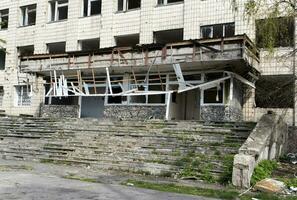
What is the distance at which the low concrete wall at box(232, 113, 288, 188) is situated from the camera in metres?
13.7

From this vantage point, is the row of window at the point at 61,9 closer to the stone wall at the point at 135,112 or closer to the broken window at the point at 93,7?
the broken window at the point at 93,7

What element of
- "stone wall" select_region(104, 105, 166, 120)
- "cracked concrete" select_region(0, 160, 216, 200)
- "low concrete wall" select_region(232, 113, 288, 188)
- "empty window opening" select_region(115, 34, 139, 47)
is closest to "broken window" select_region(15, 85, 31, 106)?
"empty window opening" select_region(115, 34, 139, 47)

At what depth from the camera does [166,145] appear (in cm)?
1766

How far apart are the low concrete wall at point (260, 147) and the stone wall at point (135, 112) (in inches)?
271

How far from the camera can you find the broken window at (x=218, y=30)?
24578mm

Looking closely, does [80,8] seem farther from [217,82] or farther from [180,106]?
[217,82]

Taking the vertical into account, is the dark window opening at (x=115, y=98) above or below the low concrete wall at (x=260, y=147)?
above

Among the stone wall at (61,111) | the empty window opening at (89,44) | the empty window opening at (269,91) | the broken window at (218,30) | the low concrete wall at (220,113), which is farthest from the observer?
the empty window opening at (89,44)

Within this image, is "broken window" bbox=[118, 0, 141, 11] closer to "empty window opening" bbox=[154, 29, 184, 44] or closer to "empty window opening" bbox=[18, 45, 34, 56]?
"empty window opening" bbox=[154, 29, 184, 44]

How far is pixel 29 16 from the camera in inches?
1347

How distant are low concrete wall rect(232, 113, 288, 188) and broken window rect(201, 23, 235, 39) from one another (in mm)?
6675

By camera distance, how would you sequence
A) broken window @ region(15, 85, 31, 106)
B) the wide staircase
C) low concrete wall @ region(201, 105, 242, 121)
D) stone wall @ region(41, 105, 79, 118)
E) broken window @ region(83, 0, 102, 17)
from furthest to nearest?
broken window @ region(15, 85, 31, 106) → broken window @ region(83, 0, 102, 17) → stone wall @ region(41, 105, 79, 118) → low concrete wall @ region(201, 105, 242, 121) → the wide staircase

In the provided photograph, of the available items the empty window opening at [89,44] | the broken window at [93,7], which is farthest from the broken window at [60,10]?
the empty window opening at [89,44]

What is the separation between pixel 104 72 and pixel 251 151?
45.8 feet
